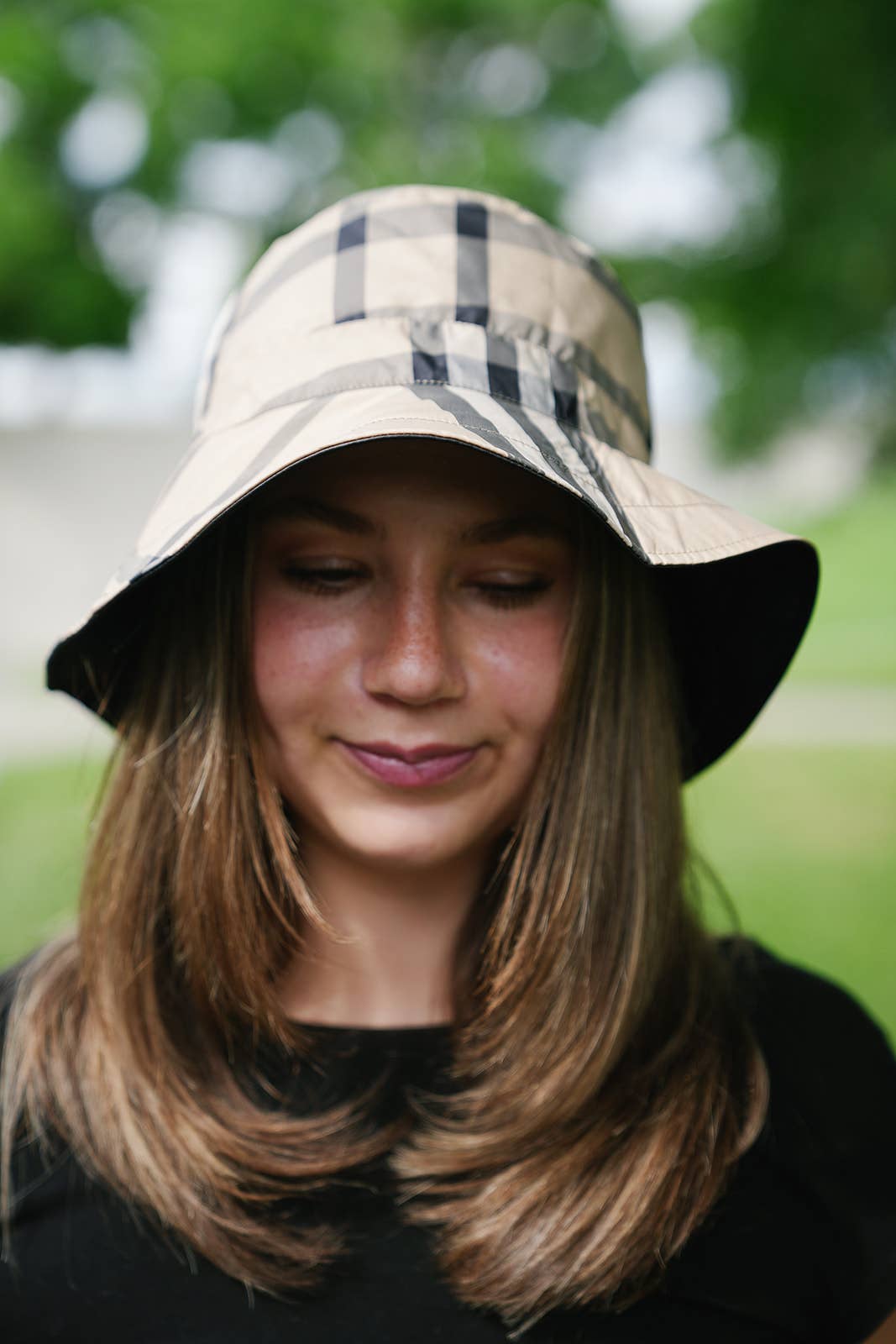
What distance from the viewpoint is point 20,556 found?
8273mm

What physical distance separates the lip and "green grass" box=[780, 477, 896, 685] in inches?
129

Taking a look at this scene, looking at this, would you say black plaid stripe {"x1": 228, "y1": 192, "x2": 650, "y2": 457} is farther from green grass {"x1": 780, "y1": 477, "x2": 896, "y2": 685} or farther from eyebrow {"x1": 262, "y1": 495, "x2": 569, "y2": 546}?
green grass {"x1": 780, "y1": 477, "x2": 896, "y2": 685}

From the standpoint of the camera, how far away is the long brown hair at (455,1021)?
1280mm

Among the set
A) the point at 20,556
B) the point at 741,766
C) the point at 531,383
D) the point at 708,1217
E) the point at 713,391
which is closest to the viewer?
the point at 531,383

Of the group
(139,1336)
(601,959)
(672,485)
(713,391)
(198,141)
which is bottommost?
(139,1336)

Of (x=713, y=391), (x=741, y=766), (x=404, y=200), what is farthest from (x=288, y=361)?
(x=713, y=391)

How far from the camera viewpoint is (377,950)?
146cm

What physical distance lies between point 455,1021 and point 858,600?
3.42m

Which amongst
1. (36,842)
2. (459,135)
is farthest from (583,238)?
(36,842)

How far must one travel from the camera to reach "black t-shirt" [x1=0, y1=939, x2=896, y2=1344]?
1.25 m

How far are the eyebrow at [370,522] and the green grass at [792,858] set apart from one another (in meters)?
2.37

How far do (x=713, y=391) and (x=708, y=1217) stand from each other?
4.49m

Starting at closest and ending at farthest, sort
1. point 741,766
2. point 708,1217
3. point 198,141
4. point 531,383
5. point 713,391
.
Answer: point 531,383 < point 708,1217 < point 741,766 < point 713,391 < point 198,141

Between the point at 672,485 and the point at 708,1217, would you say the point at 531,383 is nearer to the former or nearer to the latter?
the point at 672,485
